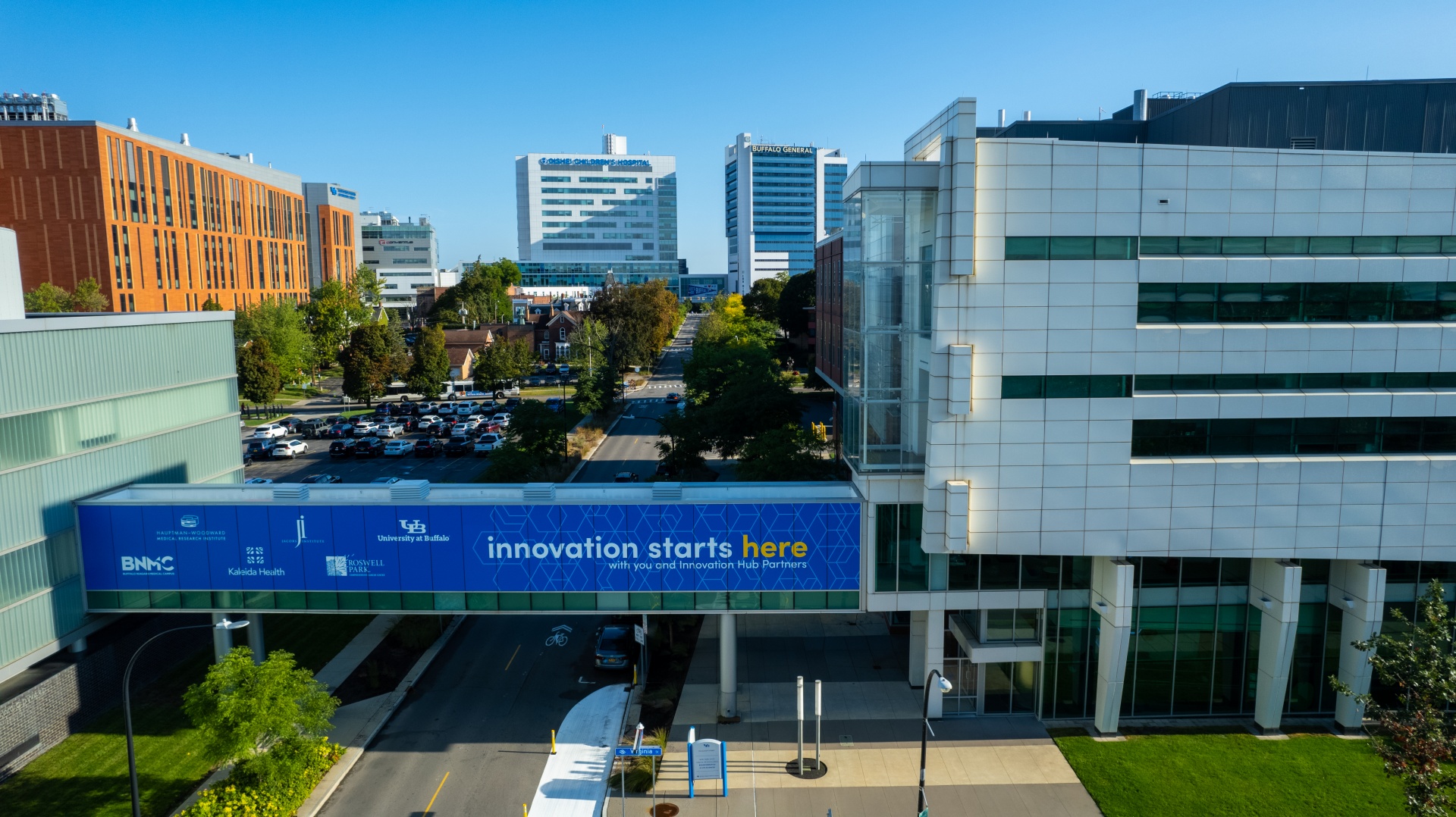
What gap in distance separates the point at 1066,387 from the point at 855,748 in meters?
12.2

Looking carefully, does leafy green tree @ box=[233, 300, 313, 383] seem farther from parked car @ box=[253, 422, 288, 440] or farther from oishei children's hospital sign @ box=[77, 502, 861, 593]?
oishei children's hospital sign @ box=[77, 502, 861, 593]

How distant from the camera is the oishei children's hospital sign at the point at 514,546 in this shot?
25.8m

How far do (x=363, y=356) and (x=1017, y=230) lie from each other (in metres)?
74.7

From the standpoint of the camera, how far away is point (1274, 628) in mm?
26031

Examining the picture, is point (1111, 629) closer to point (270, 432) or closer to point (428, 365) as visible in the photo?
point (270, 432)

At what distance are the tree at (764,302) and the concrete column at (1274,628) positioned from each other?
338 ft

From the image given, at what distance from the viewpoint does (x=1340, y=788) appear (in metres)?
23.1

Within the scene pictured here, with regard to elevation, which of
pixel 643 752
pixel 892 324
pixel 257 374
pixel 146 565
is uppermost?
pixel 892 324

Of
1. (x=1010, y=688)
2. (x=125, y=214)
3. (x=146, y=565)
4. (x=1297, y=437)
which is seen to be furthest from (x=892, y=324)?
(x=125, y=214)

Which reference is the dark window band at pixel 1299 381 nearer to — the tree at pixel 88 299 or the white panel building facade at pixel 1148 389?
the white panel building facade at pixel 1148 389

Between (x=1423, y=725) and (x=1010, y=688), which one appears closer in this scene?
(x=1423, y=725)

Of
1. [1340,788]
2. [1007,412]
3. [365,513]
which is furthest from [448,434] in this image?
[1340,788]

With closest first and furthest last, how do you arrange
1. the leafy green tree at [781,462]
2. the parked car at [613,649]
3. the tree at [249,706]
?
the tree at [249,706] → the parked car at [613,649] → the leafy green tree at [781,462]

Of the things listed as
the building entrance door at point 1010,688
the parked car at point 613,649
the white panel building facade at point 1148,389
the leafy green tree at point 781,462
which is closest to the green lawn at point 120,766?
the parked car at point 613,649
